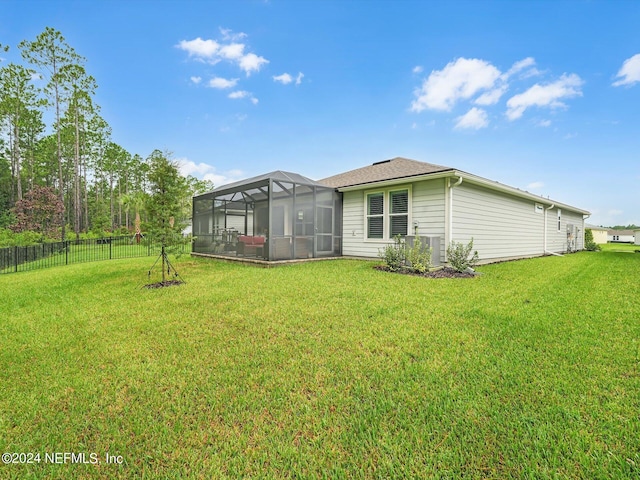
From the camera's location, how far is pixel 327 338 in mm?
3201

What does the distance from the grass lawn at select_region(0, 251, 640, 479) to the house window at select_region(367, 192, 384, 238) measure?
534 cm

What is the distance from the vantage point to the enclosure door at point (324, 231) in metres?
10.2

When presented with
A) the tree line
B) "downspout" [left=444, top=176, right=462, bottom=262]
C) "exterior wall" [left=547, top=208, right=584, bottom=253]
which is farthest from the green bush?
"exterior wall" [left=547, top=208, right=584, bottom=253]

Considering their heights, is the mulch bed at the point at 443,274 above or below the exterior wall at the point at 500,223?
below

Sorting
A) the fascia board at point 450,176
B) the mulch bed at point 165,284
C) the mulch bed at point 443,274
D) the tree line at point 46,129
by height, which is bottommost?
the mulch bed at point 165,284

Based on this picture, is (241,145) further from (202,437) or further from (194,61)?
(202,437)

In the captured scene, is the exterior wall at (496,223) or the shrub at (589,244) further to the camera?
the shrub at (589,244)

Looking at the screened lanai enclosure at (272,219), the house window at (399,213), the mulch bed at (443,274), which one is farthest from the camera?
the screened lanai enclosure at (272,219)

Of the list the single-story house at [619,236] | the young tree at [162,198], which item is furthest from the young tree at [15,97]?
the single-story house at [619,236]

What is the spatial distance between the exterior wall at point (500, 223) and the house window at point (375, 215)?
2317 millimetres

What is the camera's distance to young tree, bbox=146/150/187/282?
6.45 m

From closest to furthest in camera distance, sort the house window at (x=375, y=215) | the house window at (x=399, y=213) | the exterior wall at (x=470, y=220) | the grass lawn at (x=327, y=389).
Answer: the grass lawn at (x=327, y=389) < the exterior wall at (x=470, y=220) < the house window at (x=399, y=213) < the house window at (x=375, y=215)

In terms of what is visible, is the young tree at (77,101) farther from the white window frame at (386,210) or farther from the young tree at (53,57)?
the white window frame at (386,210)

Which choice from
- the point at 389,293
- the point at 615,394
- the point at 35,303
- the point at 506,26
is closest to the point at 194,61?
the point at 35,303
